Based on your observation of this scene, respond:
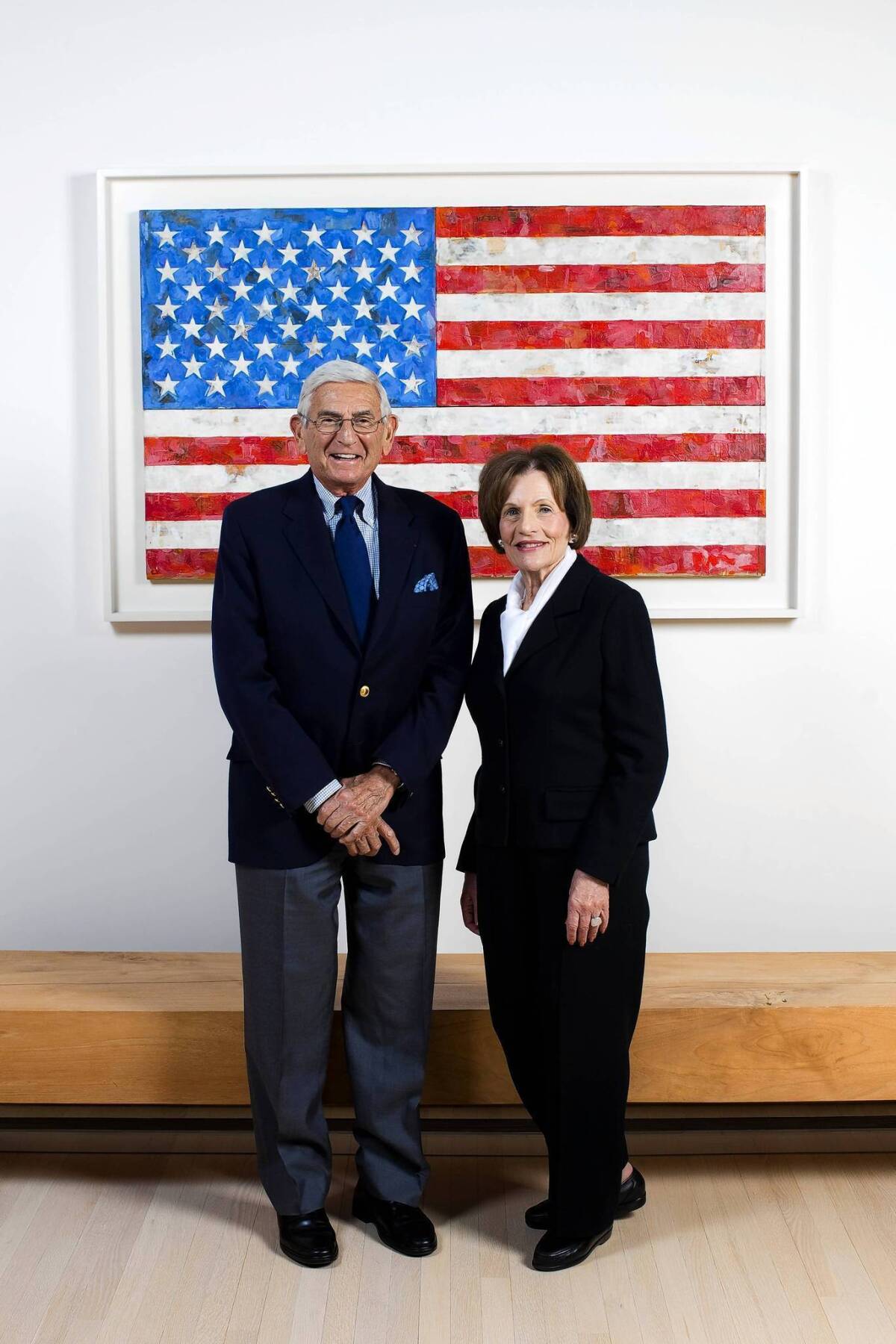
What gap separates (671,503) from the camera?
279 cm

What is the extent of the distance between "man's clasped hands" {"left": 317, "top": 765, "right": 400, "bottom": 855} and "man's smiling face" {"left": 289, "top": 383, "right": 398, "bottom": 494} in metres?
0.54

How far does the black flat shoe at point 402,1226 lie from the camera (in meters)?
2.11

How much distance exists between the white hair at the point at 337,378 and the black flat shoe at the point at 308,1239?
1.51 meters

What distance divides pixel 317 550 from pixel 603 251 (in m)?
1.22

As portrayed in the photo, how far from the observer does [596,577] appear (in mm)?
2045

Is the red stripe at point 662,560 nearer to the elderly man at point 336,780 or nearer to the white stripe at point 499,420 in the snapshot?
the white stripe at point 499,420

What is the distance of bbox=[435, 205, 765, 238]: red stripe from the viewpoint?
2.73 meters

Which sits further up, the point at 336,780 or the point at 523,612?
the point at 523,612

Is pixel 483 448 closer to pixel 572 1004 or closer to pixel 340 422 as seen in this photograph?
pixel 340 422

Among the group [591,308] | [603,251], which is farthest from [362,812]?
[603,251]

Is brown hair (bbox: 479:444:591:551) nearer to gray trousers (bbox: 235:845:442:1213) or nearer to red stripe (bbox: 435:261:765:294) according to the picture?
gray trousers (bbox: 235:845:442:1213)

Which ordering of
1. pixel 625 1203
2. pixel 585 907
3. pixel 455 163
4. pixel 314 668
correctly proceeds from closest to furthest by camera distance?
pixel 585 907
pixel 314 668
pixel 625 1203
pixel 455 163

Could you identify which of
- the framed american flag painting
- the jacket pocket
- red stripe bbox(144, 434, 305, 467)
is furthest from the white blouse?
red stripe bbox(144, 434, 305, 467)

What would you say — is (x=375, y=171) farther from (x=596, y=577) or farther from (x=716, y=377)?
(x=596, y=577)
